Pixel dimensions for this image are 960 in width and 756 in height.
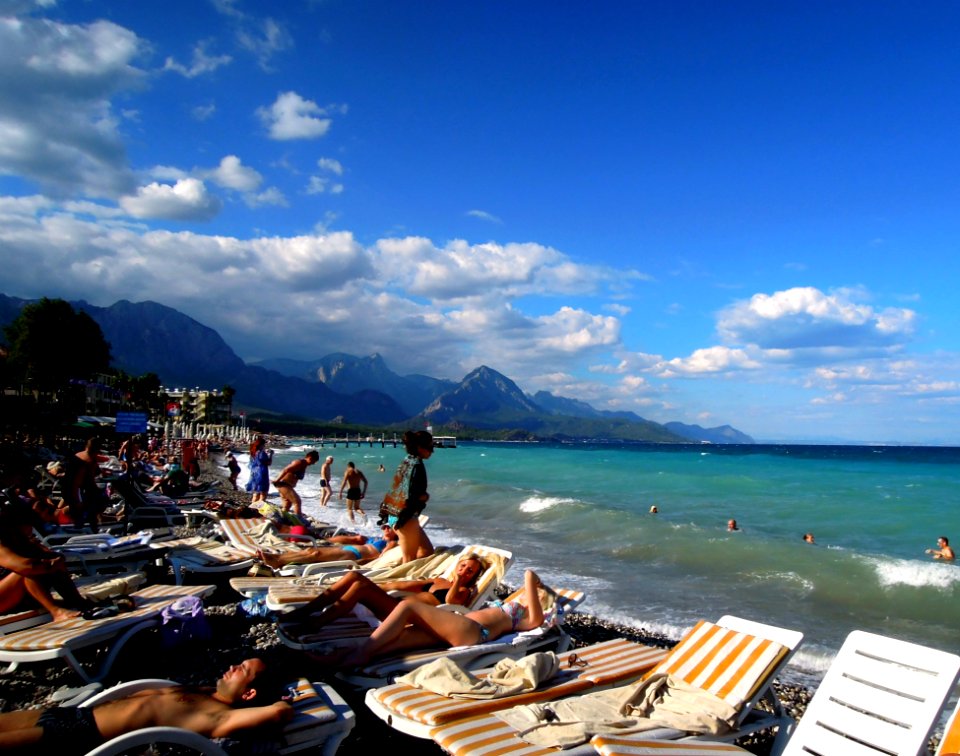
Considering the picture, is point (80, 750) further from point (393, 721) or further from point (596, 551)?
point (596, 551)

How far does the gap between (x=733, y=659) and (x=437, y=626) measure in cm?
196

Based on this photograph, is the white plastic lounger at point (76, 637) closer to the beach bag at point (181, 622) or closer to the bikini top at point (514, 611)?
the beach bag at point (181, 622)

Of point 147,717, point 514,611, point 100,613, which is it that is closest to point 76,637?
point 100,613

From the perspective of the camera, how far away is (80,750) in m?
2.79

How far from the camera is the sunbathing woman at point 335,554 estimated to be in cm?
750

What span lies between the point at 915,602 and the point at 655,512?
12.6 m

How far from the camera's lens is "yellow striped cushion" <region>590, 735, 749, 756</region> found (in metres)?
2.95

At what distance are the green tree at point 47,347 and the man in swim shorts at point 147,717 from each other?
51914 mm

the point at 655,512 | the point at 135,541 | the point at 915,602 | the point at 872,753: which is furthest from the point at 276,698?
the point at 655,512

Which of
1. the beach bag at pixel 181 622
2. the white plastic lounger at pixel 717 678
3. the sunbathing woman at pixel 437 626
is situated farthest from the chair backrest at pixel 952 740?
the beach bag at pixel 181 622

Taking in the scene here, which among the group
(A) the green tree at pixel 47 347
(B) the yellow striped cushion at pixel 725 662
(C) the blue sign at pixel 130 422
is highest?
(A) the green tree at pixel 47 347

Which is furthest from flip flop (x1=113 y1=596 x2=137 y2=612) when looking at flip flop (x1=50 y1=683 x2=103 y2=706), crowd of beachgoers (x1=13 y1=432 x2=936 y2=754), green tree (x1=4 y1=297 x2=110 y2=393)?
green tree (x1=4 y1=297 x2=110 y2=393)

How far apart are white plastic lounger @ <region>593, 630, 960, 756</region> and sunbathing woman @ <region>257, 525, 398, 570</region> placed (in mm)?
5004

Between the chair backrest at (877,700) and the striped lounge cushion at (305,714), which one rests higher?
the chair backrest at (877,700)
